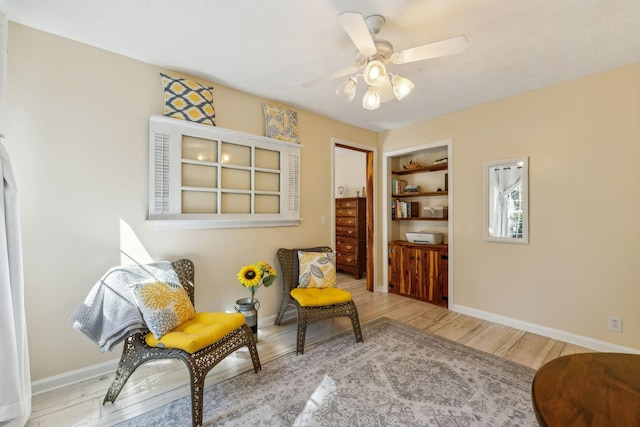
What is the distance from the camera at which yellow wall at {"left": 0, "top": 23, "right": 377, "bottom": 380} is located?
181 centimetres

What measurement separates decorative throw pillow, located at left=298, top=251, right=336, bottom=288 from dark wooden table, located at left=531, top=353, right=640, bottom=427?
1.99 meters

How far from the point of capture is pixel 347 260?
4965 mm

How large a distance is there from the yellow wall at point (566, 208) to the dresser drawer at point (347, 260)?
1.92 meters

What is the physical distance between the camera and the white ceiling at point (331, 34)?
1609 millimetres

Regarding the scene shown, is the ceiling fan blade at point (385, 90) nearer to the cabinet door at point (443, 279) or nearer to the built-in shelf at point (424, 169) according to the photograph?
the built-in shelf at point (424, 169)

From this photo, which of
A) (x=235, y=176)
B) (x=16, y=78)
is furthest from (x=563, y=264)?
(x=16, y=78)

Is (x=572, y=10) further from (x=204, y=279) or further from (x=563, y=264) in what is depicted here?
(x=204, y=279)

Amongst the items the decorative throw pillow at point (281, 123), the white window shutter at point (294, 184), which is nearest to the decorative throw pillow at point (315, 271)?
the white window shutter at point (294, 184)

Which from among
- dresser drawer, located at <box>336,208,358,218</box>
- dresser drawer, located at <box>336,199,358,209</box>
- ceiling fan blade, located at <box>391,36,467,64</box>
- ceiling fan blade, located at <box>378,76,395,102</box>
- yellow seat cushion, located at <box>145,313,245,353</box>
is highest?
ceiling fan blade, located at <box>391,36,467,64</box>

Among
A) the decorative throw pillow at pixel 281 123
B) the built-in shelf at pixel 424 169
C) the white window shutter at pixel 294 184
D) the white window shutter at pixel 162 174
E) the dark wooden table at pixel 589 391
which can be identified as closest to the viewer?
the dark wooden table at pixel 589 391

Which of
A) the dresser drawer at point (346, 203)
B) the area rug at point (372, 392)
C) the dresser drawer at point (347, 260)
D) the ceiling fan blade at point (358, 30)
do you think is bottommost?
the area rug at point (372, 392)

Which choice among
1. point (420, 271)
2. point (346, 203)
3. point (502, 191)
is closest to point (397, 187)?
point (346, 203)

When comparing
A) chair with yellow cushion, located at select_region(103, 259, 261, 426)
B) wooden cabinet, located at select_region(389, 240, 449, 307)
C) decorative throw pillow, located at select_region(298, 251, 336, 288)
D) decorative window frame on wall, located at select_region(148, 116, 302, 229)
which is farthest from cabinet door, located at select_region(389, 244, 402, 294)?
chair with yellow cushion, located at select_region(103, 259, 261, 426)

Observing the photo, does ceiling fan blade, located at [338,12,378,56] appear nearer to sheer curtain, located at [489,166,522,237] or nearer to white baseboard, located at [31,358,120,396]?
sheer curtain, located at [489,166,522,237]
